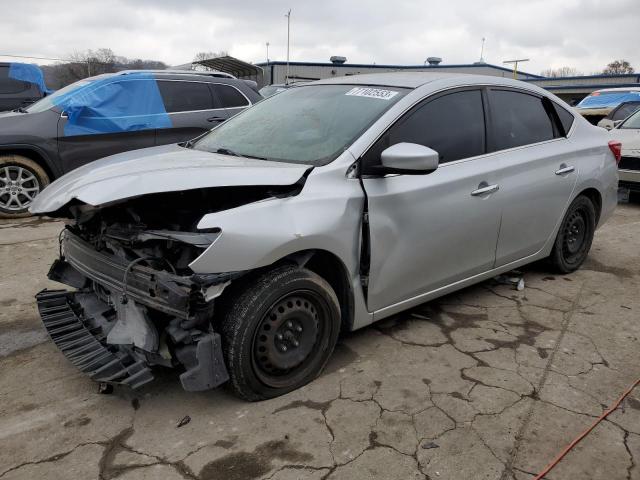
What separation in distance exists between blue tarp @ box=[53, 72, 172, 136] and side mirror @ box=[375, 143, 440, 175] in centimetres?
481

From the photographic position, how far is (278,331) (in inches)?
106

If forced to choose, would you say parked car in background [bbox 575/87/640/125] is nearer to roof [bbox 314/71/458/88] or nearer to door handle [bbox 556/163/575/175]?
door handle [bbox 556/163/575/175]

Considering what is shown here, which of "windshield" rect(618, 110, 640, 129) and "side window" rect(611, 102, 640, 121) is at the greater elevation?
"side window" rect(611, 102, 640, 121)

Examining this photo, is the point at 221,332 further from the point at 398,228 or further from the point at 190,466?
the point at 398,228

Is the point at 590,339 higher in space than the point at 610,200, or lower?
lower

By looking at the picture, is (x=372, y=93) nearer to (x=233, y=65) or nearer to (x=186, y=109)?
(x=186, y=109)

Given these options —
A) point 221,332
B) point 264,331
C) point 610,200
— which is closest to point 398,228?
point 264,331

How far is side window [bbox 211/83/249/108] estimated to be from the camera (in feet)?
23.9

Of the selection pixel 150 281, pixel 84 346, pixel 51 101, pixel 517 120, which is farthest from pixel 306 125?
pixel 51 101

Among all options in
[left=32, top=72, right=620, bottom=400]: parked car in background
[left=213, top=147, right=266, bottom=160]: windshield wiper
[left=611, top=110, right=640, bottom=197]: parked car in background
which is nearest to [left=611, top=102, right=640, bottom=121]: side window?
[left=611, top=110, right=640, bottom=197]: parked car in background

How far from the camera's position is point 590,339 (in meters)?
3.55

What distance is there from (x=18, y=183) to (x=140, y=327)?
4.86 meters

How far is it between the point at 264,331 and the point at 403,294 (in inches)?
40.2

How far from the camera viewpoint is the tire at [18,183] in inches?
247
